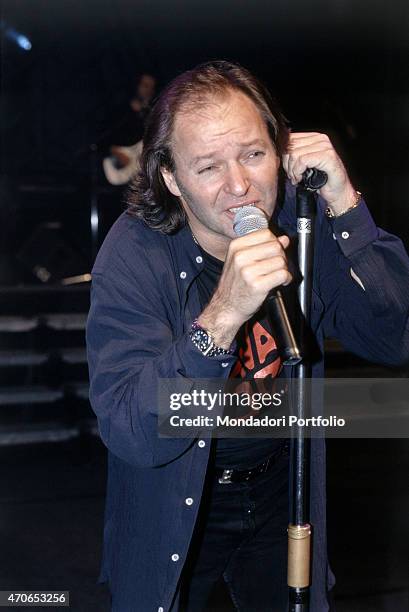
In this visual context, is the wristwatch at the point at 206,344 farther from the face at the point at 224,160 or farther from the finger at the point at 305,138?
the finger at the point at 305,138

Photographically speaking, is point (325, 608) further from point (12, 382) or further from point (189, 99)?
point (12, 382)

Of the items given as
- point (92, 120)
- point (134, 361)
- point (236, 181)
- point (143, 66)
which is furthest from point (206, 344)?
point (143, 66)

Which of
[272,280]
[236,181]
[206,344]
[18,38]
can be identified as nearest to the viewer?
[272,280]

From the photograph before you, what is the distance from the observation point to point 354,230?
1.19m

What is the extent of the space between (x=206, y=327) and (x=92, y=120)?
4068mm

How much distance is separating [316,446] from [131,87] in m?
3.92

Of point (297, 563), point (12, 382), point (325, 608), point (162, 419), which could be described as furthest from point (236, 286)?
point (12, 382)

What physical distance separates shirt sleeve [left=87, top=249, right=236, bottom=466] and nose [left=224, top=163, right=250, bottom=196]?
0.17 meters

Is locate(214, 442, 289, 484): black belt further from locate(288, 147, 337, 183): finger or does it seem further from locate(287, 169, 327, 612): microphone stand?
locate(288, 147, 337, 183): finger

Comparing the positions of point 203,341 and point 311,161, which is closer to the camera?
point 203,341

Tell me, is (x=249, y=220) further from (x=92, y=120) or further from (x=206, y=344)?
(x=92, y=120)

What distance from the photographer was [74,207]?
4.62m

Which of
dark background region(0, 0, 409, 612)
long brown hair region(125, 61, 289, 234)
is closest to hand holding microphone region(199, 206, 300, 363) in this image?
long brown hair region(125, 61, 289, 234)
